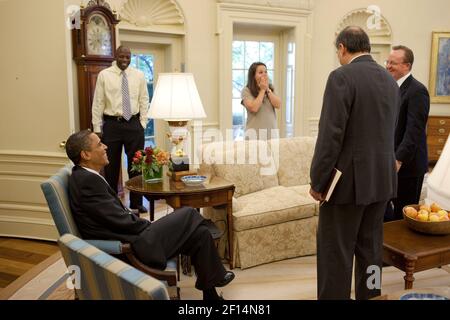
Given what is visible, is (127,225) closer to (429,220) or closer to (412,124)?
(429,220)

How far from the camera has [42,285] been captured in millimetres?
3002

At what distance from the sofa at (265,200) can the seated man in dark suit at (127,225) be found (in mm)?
731

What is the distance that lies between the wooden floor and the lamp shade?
1562 millimetres

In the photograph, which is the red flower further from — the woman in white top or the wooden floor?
the wooden floor

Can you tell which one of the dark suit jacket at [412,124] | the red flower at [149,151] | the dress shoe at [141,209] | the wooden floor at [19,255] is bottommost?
the wooden floor at [19,255]

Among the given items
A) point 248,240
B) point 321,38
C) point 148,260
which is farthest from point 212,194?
point 321,38

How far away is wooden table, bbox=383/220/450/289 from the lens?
2340 mm

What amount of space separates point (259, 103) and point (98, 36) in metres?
1.76

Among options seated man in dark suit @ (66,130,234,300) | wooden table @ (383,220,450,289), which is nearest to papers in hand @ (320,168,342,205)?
wooden table @ (383,220,450,289)

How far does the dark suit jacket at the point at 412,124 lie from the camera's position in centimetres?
302

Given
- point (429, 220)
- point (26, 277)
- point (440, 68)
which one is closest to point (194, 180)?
point (26, 277)

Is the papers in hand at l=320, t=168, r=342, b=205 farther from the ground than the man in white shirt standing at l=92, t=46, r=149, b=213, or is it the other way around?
the man in white shirt standing at l=92, t=46, r=149, b=213

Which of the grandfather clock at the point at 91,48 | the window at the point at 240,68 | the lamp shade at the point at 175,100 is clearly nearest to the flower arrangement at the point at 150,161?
the lamp shade at the point at 175,100

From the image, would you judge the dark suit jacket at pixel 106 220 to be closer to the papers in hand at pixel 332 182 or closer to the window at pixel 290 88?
the papers in hand at pixel 332 182
